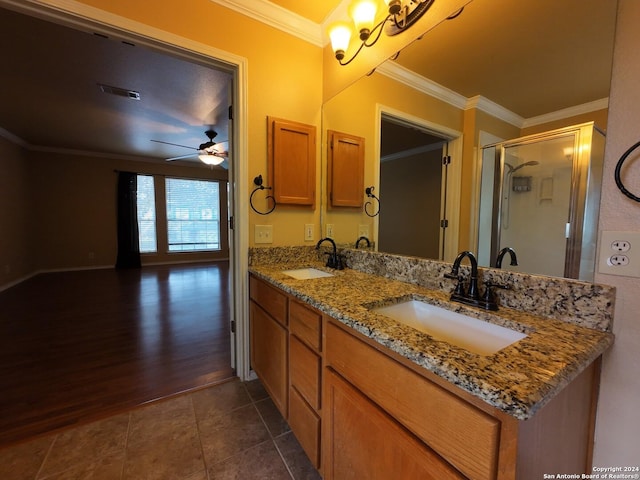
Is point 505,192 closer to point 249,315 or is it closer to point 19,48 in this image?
point 249,315

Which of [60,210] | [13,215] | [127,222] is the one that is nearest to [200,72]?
[13,215]

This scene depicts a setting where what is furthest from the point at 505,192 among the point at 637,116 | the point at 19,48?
the point at 19,48

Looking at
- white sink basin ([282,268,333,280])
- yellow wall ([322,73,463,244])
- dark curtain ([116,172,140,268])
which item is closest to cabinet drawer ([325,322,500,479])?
white sink basin ([282,268,333,280])

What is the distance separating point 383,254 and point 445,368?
967 millimetres

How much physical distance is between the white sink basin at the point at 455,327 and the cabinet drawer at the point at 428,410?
0.28 m

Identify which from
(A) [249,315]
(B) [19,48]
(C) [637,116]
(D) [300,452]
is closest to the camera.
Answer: (C) [637,116]

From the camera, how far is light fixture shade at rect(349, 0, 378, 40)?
1.41 metres

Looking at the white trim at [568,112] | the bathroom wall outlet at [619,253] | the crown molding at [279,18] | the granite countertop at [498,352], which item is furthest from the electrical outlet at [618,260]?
the crown molding at [279,18]

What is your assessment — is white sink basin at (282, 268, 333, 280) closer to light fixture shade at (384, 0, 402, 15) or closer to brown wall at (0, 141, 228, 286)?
light fixture shade at (384, 0, 402, 15)

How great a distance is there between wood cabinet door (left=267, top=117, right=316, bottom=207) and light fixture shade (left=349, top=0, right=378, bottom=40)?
0.66m

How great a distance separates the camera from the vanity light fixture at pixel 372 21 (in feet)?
4.32

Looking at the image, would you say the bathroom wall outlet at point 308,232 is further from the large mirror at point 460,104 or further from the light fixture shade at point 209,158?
the light fixture shade at point 209,158

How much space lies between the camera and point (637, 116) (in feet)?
2.28

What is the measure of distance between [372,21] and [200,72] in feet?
5.77
